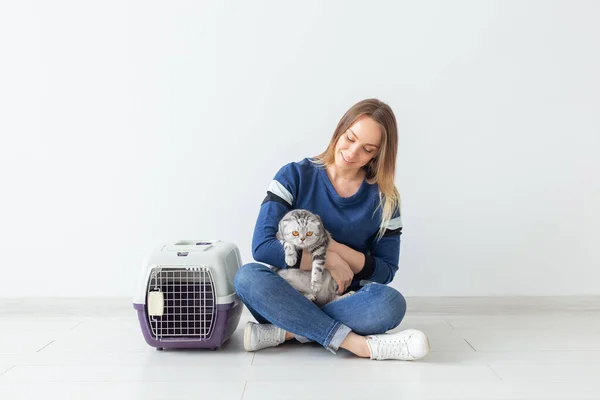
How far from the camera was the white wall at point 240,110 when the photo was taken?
2.74 meters

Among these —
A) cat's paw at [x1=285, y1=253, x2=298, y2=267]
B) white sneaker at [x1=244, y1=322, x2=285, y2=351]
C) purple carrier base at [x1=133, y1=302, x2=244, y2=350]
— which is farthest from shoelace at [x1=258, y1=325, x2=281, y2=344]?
cat's paw at [x1=285, y1=253, x2=298, y2=267]

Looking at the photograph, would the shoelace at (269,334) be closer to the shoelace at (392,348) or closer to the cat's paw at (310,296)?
the cat's paw at (310,296)

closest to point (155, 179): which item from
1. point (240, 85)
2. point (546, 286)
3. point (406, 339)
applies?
point (240, 85)

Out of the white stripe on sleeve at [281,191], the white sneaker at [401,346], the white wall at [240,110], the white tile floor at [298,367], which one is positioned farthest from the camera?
the white wall at [240,110]

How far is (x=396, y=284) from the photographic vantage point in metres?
2.83

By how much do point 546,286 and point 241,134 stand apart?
1450 mm

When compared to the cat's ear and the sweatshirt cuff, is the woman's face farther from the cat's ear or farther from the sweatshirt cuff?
the sweatshirt cuff

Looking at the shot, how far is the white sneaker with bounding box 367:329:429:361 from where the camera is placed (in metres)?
2.03

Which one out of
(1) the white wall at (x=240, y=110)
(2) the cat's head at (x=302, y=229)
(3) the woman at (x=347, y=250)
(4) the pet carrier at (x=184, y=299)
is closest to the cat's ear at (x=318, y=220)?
(2) the cat's head at (x=302, y=229)

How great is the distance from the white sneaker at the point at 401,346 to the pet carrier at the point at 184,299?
491 mm

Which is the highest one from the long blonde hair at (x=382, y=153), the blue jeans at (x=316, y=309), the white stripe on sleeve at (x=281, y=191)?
the long blonde hair at (x=382, y=153)

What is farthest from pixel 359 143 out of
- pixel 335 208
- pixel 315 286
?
pixel 315 286

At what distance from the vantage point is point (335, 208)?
7.50 feet

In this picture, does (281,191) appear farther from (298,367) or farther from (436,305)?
(436,305)
